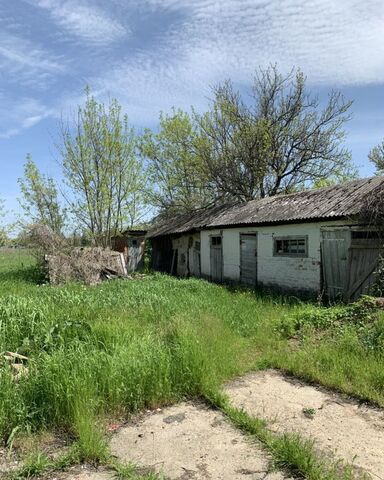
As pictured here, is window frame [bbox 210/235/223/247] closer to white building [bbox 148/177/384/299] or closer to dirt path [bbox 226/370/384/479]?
white building [bbox 148/177/384/299]

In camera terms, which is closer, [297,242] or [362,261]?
[362,261]

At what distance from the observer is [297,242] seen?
1298cm

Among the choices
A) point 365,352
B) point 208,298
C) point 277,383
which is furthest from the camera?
point 208,298

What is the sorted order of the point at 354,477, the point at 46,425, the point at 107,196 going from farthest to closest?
the point at 107,196
the point at 46,425
the point at 354,477

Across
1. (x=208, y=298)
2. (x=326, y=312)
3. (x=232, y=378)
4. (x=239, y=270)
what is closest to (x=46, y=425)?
(x=232, y=378)

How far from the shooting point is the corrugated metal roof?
443 inches

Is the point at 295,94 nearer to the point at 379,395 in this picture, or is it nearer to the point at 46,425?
the point at 379,395

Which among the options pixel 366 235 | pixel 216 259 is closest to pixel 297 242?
pixel 366 235

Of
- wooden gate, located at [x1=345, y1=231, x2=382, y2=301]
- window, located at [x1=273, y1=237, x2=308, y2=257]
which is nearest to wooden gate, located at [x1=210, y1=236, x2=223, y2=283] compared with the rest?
window, located at [x1=273, y1=237, x2=308, y2=257]

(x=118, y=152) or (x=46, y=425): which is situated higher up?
(x=118, y=152)

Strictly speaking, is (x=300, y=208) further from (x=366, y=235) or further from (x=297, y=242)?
(x=366, y=235)

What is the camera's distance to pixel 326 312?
343 inches

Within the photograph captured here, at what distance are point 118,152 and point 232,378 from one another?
16204 millimetres

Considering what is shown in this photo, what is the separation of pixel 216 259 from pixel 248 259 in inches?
105
